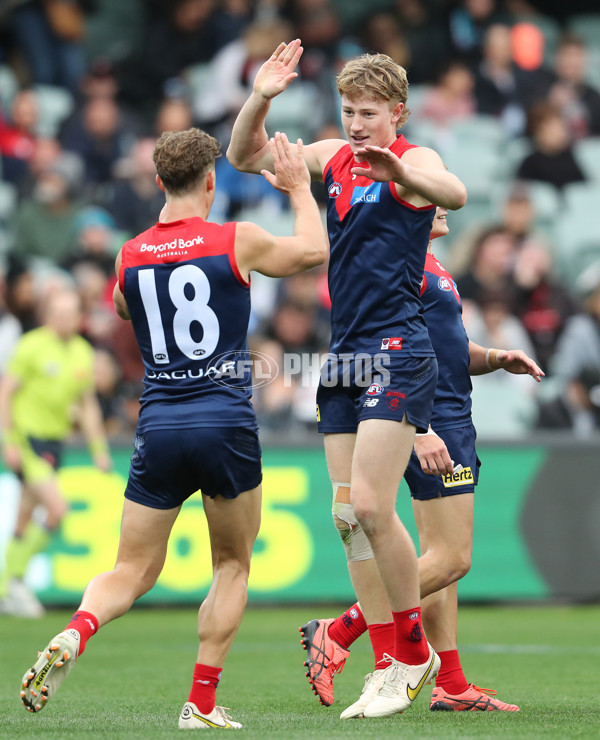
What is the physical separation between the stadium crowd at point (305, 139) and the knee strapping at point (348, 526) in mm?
6201

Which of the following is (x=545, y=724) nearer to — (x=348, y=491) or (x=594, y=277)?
(x=348, y=491)

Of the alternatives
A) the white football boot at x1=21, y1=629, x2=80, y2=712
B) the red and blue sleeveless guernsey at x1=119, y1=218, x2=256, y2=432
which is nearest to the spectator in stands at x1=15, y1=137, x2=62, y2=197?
the red and blue sleeveless guernsey at x1=119, y1=218, x2=256, y2=432

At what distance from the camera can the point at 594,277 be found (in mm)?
14367

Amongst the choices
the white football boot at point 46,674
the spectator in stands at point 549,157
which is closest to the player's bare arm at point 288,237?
the white football boot at point 46,674

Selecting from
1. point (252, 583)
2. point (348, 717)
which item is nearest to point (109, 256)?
point (252, 583)

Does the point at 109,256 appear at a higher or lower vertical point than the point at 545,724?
higher

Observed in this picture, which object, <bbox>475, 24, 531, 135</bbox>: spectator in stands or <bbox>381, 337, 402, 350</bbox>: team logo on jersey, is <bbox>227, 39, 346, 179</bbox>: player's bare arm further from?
<bbox>475, 24, 531, 135</bbox>: spectator in stands

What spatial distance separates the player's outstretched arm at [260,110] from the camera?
18.4ft

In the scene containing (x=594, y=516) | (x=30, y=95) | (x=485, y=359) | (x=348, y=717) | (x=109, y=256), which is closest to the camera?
(x=348, y=717)

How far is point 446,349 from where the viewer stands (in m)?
6.11

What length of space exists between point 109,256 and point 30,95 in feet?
11.0

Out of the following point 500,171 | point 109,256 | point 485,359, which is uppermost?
point 500,171

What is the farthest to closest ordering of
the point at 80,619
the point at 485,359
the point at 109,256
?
1. the point at 109,256
2. the point at 485,359
3. the point at 80,619

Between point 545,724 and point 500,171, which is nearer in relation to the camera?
point 545,724
